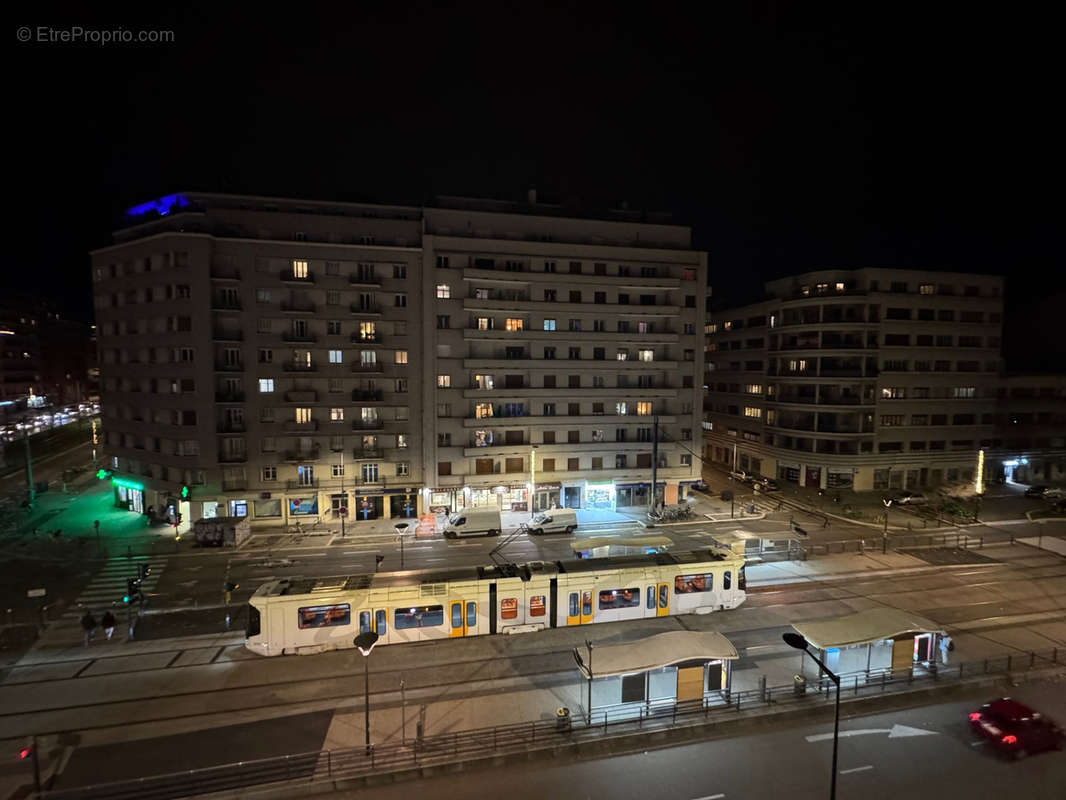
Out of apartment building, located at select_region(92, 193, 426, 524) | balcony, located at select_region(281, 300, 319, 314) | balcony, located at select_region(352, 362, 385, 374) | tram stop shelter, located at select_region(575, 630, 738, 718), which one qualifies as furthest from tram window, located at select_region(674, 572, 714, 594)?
balcony, located at select_region(281, 300, 319, 314)

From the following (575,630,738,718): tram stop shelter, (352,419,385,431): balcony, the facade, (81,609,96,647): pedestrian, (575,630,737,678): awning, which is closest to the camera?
(575,630,737,678): awning

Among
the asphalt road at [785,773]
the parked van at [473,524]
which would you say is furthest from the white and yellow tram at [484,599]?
the parked van at [473,524]

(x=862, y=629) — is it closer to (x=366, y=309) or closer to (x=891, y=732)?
(x=891, y=732)

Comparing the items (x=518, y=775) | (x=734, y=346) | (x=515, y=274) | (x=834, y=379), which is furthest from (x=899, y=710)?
(x=734, y=346)

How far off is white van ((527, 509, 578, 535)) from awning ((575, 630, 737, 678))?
22.4 meters

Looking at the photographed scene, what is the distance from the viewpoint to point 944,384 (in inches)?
2249

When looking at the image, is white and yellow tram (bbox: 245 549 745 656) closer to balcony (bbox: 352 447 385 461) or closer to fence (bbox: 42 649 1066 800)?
fence (bbox: 42 649 1066 800)

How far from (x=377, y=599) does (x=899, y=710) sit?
2089 centimetres

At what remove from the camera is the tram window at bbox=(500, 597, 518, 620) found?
24812 mm

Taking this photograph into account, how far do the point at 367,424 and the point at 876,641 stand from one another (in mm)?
Answer: 37837

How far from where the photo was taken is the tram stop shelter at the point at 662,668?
18547mm

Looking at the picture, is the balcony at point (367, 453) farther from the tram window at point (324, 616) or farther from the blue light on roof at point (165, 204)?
the blue light on roof at point (165, 204)

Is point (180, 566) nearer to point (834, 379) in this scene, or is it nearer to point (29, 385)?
point (834, 379)

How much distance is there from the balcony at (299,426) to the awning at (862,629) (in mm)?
37753
